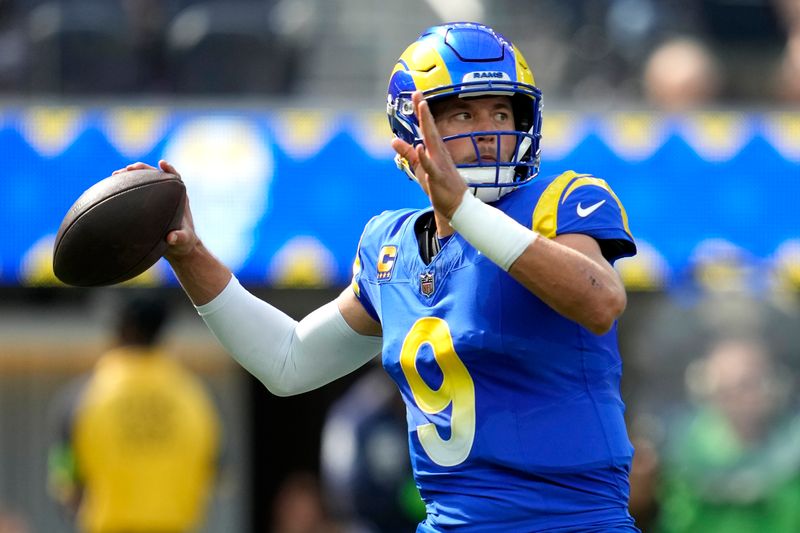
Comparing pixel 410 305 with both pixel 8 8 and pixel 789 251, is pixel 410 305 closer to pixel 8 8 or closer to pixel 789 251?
pixel 789 251

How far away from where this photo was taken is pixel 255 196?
7.62m

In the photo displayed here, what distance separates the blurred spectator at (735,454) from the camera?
21.9ft

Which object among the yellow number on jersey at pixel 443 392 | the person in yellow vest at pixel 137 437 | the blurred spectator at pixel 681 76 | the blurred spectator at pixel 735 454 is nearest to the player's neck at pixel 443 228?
the yellow number on jersey at pixel 443 392

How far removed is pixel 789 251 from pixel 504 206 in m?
4.97

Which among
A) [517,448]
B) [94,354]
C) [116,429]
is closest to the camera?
[517,448]

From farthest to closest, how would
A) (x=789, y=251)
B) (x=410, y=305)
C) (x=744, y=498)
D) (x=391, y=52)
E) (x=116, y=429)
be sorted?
(x=391, y=52), (x=789, y=251), (x=116, y=429), (x=744, y=498), (x=410, y=305)

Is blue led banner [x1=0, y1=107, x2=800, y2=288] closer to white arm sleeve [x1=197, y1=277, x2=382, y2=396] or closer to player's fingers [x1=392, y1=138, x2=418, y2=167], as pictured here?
white arm sleeve [x1=197, y1=277, x2=382, y2=396]

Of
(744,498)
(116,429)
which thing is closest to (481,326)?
(744,498)

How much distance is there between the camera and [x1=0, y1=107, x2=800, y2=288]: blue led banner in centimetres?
757

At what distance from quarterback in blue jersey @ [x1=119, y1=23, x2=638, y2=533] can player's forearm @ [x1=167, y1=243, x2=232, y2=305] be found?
1.48 ft

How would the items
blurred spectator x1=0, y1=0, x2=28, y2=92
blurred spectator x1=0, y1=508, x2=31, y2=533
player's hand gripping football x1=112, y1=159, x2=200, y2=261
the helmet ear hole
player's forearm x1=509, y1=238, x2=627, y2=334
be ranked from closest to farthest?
1. player's forearm x1=509, y1=238, x2=627, y2=334
2. the helmet ear hole
3. player's hand gripping football x1=112, y1=159, x2=200, y2=261
4. blurred spectator x1=0, y1=0, x2=28, y2=92
5. blurred spectator x1=0, y1=508, x2=31, y2=533

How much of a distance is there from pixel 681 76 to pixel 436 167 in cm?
581

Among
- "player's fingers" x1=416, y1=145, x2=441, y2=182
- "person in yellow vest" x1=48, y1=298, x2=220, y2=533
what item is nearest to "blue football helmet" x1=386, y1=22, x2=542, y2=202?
"player's fingers" x1=416, y1=145, x2=441, y2=182

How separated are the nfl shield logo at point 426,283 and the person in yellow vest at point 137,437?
167 inches
